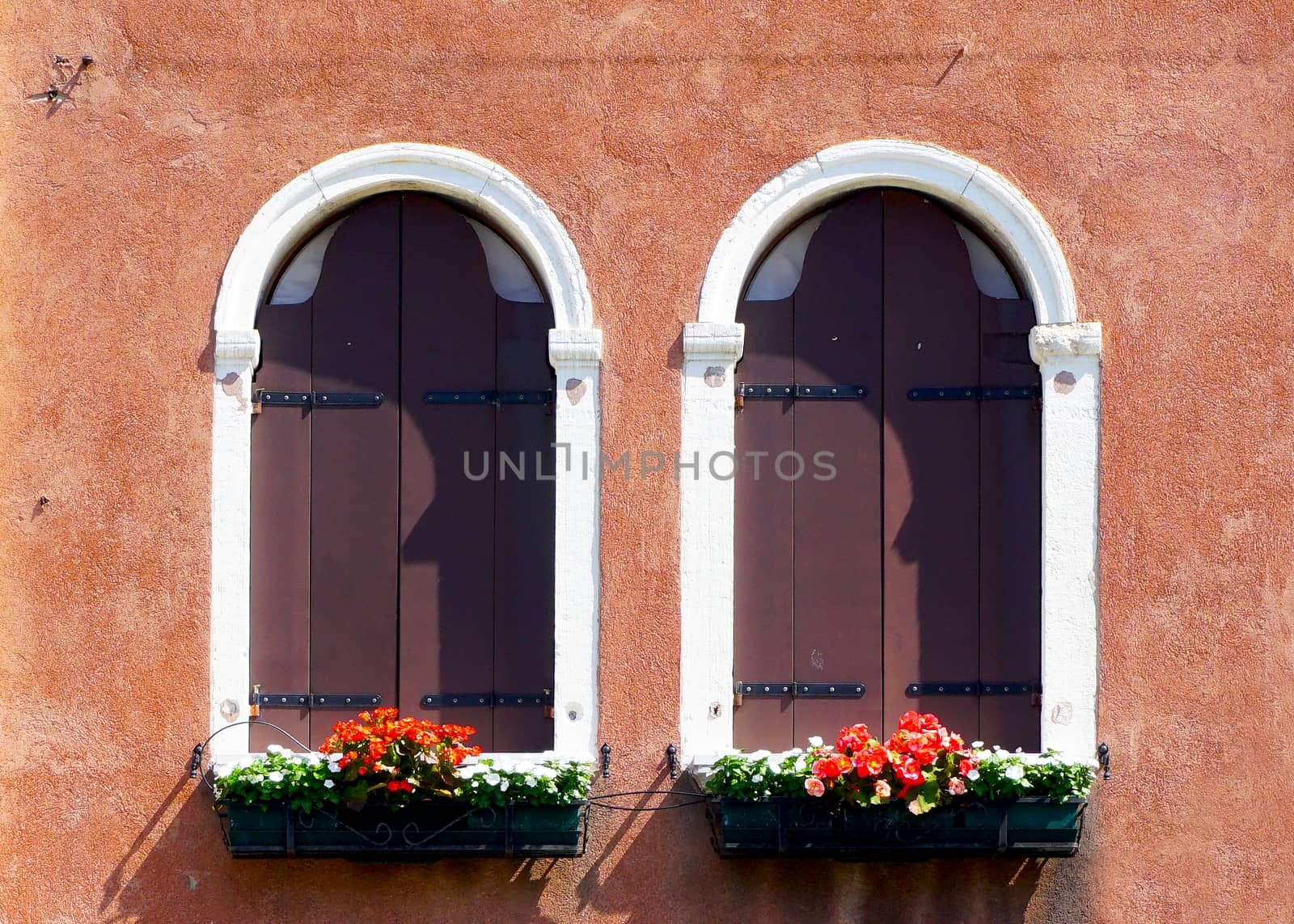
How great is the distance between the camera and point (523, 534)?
4.96 metres

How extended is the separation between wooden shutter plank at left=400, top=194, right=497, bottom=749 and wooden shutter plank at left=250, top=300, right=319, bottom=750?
0.36 m

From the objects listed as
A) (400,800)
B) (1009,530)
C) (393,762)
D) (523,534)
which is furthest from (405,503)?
(1009,530)

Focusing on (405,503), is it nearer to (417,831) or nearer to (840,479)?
(417,831)

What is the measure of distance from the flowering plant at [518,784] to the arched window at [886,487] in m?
0.72

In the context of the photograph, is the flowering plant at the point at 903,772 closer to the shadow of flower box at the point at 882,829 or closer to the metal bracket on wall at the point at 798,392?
the shadow of flower box at the point at 882,829

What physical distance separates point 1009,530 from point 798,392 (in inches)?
36.5

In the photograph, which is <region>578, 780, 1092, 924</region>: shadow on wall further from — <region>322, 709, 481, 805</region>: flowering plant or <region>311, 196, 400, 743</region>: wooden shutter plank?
<region>311, 196, 400, 743</region>: wooden shutter plank

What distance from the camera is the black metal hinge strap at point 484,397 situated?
16.3 ft

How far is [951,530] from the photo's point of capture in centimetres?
495

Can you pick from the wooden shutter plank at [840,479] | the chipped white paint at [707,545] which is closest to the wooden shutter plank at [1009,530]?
the wooden shutter plank at [840,479]

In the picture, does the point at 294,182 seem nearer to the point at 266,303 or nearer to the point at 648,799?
the point at 266,303

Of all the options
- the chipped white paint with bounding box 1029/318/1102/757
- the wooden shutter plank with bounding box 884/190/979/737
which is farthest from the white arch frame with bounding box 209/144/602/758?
the chipped white paint with bounding box 1029/318/1102/757

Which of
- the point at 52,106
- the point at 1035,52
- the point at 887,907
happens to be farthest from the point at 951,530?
the point at 52,106

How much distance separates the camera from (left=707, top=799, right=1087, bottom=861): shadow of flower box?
175 inches
